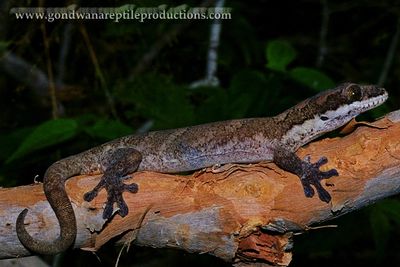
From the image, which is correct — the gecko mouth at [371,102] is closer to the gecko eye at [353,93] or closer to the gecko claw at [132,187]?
A: the gecko eye at [353,93]

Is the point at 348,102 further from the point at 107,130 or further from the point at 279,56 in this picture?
the point at 107,130

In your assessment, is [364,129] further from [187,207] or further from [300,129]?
[187,207]

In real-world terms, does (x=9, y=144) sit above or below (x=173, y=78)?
below

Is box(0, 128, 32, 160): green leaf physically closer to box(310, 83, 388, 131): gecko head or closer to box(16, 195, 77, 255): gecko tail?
box(16, 195, 77, 255): gecko tail

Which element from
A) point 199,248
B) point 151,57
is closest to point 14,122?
point 151,57

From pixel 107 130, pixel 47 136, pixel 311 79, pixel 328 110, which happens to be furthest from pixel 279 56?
pixel 47 136
